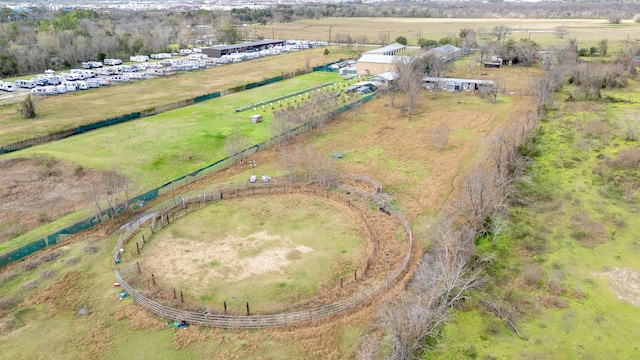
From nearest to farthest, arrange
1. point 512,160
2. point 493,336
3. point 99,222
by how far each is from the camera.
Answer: point 493,336
point 99,222
point 512,160

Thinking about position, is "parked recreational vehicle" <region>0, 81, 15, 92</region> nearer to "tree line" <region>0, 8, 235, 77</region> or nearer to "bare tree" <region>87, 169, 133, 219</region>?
"tree line" <region>0, 8, 235, 77</region>

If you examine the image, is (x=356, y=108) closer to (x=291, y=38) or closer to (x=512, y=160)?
(x=512, y=160)

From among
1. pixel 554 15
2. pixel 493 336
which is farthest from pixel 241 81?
pixel 554 15

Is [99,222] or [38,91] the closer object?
[99,222]

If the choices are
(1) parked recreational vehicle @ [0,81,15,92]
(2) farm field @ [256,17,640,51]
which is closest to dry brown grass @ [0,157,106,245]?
(1) parked recreational vehicle @ [0,81,15,92]

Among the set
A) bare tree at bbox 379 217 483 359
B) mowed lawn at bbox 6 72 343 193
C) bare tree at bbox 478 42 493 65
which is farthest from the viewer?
bare tree at bbox 478 42 493 65

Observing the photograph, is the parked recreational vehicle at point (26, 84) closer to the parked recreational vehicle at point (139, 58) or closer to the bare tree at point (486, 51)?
the parked recreational vehicle at point (139, 58)

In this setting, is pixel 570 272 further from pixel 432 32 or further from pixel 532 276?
pixel 432 32

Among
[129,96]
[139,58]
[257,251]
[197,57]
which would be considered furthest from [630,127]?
[139,58]
